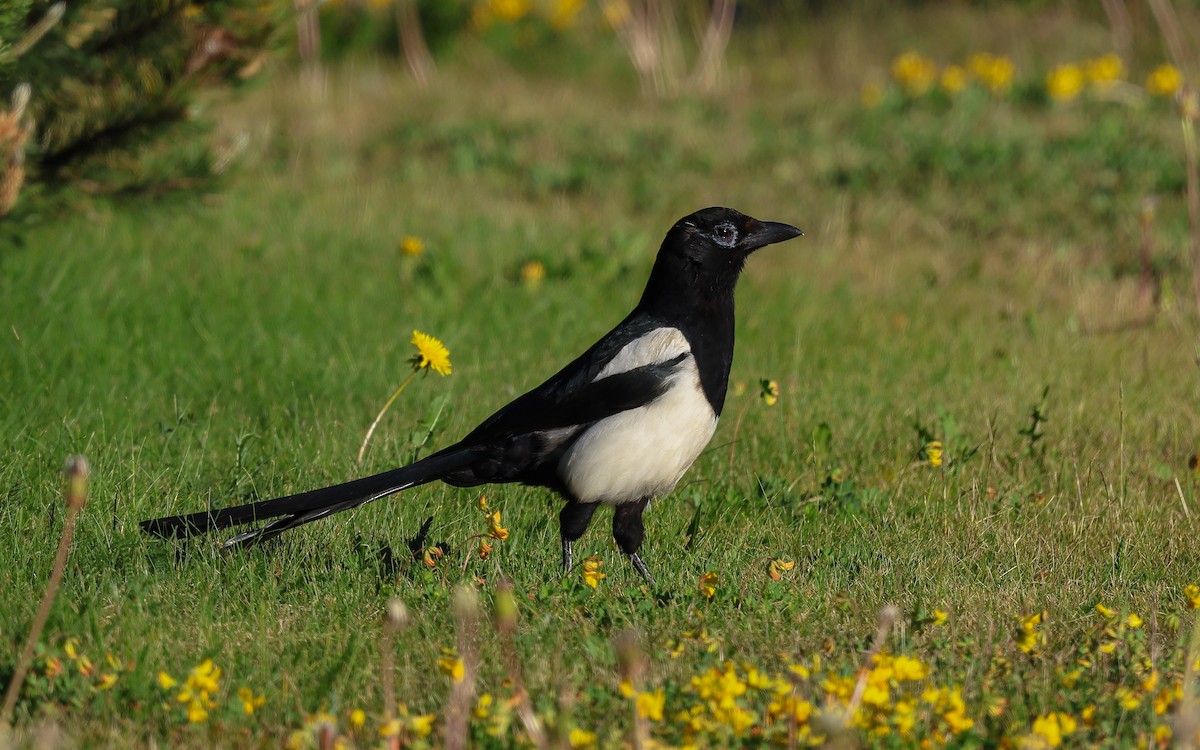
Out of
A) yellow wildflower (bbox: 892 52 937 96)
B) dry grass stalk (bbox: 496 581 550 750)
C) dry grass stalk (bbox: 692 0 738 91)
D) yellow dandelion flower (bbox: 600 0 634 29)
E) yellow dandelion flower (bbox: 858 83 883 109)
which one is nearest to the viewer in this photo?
dry grass stalk (bbox: 496 581 550 750)

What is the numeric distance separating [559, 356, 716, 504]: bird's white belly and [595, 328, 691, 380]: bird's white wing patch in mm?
59

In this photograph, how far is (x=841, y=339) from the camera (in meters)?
6.54

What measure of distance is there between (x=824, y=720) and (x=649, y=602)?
1.23 metres

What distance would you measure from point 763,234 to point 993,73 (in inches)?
279

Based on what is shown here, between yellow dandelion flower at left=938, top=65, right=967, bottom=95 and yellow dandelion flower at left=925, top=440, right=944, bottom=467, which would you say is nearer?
yellow dandelion flower at left=925, top=440, right=944, bottom=467

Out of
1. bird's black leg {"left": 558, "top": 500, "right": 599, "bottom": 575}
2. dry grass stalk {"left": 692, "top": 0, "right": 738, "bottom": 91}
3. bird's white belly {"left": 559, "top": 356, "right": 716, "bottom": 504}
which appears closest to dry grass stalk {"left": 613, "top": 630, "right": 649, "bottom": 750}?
bird's white belly {"left": 559, "top": 356, "right": 716, "bottom": 504}

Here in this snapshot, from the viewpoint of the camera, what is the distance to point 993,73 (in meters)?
10.7

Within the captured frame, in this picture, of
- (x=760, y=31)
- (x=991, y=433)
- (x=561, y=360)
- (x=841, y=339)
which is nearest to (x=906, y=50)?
(x=760, y=31)

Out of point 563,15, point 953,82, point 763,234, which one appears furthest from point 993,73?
point 763,234

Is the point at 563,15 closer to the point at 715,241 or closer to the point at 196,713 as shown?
the point at 715,241

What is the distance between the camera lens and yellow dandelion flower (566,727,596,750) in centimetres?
262

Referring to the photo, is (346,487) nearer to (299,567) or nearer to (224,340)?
(299,567)

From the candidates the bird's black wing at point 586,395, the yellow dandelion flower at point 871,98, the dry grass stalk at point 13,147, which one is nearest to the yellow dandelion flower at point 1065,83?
the yellow dandelion flower at point 871,98

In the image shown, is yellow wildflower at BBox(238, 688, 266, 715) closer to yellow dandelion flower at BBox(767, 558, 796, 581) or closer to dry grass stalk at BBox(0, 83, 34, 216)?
yellow dandelion flower at BBox(767, 558, 796, 581)
